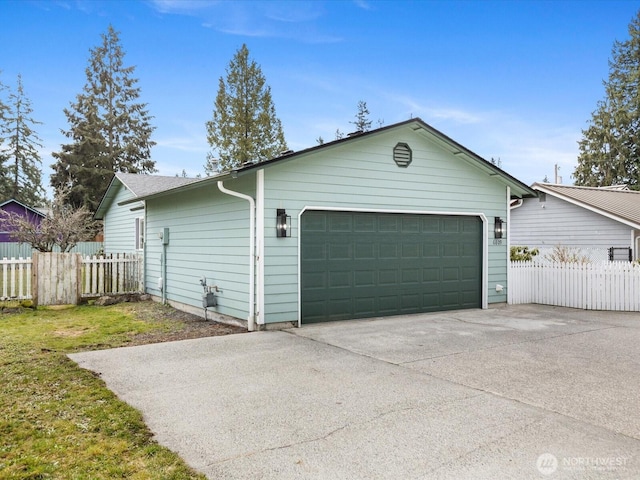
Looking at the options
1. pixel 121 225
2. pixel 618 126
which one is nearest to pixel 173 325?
pixel 121 225

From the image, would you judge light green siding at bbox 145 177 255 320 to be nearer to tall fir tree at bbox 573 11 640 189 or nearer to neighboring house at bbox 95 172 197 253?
neighboring house at bbox 95 172 197 253

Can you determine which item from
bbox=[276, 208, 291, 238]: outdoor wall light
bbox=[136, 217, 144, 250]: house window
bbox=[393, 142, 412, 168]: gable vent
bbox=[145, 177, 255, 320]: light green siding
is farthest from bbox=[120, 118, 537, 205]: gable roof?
bbox=[136, 217, 144, 250]: house window

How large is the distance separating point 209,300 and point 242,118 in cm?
1962

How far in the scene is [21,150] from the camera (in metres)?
36.5

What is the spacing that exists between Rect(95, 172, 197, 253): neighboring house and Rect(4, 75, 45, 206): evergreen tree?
2326cm

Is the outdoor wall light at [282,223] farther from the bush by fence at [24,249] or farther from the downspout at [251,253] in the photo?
the bush by fence at [24,249]

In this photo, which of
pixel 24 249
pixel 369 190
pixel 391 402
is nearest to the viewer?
pixel 391 402

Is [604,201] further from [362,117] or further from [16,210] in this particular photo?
[16,210]

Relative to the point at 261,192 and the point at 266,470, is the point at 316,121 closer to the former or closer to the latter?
the point at 261,192

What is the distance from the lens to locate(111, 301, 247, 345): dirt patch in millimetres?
7375

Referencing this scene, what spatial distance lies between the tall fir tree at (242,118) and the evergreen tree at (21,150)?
19192 millimetres

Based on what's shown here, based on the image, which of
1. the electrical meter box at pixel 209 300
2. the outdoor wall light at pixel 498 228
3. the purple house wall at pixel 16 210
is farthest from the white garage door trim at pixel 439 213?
the purple house wall at pixel 16 210

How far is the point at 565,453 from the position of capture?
10.3 feet

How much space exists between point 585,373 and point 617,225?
36.1ft
